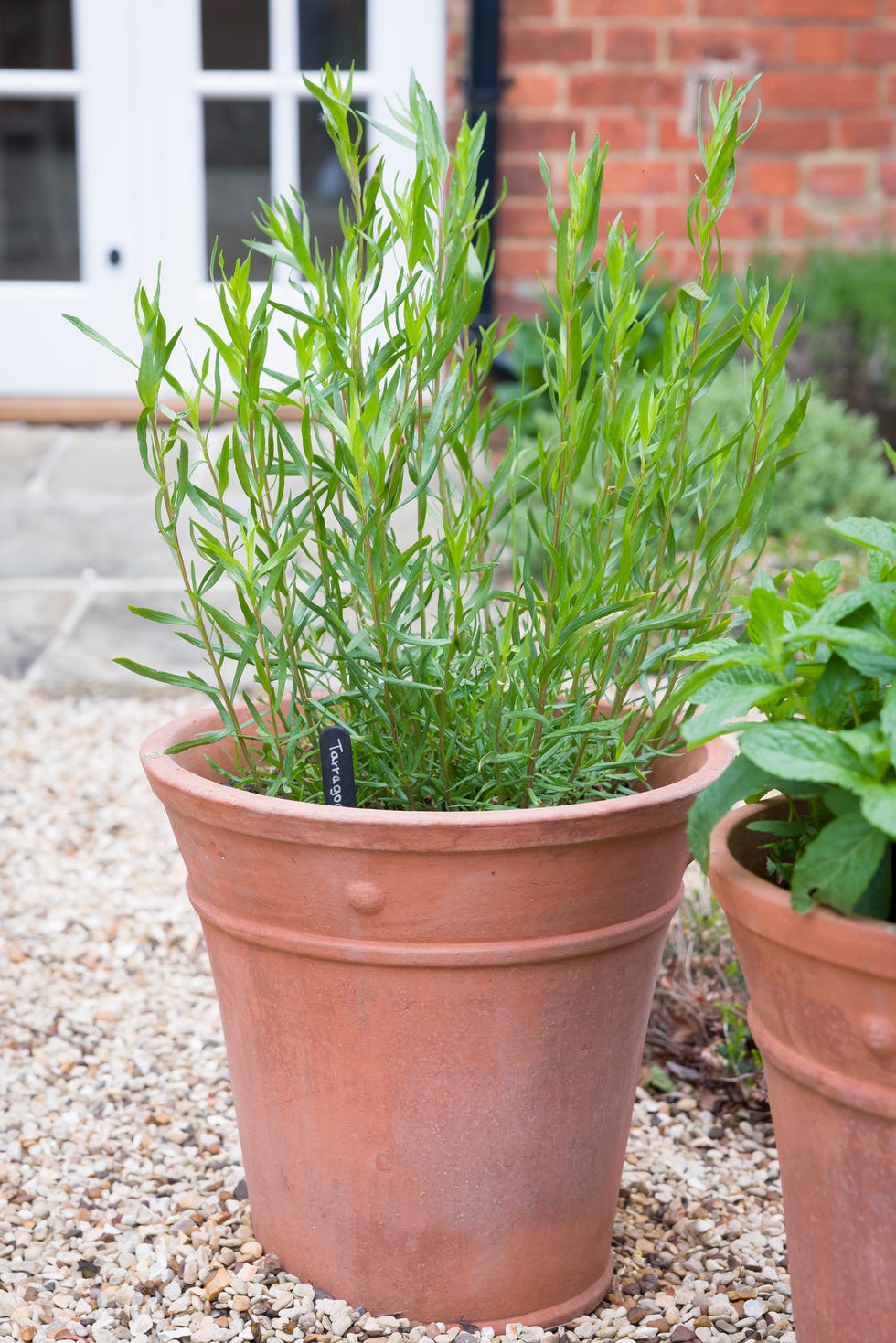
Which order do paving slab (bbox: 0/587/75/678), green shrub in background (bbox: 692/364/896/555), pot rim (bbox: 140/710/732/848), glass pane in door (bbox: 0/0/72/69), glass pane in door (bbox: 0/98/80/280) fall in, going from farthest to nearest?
glass pane in door (bbox: 0/98/80/280) < glass pane in door (bbox: 0/0/72/69) < green shrub in background (bbox: 692/364/896/555) < paving slab (bbox: 0/587/75/678) < pot rim (bbox: 140/710/732/848)

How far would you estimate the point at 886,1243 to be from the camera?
1003 mm

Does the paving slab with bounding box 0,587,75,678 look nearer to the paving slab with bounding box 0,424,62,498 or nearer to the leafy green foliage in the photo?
the paving slab with bounding box 0,424,62,498

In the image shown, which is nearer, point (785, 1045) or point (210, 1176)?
point (785, 1045)

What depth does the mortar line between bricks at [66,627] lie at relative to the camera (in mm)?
3381

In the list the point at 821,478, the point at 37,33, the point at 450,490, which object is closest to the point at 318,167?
the point at 37,33

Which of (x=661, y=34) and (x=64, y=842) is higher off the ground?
(x=661, y=34)

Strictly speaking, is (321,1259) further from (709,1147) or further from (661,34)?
(661,34)

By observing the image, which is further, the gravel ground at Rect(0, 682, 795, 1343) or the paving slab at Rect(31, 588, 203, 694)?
the paving slab at Rect(31, 588, 203, 694)

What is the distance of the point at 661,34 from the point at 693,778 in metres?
3.97

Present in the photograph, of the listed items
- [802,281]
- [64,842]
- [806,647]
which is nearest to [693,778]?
[806,647]

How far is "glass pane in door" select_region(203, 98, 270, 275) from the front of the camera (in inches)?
192

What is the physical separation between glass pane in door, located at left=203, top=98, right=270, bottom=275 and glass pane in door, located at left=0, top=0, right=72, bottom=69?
2.25ft

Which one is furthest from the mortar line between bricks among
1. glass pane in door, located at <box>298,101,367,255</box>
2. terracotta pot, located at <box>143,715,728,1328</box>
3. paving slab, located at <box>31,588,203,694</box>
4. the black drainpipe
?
terracotta pot, located at <box>143,715,728,1328</box>

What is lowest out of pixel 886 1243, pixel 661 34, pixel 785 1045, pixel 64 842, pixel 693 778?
pixel 64 842
